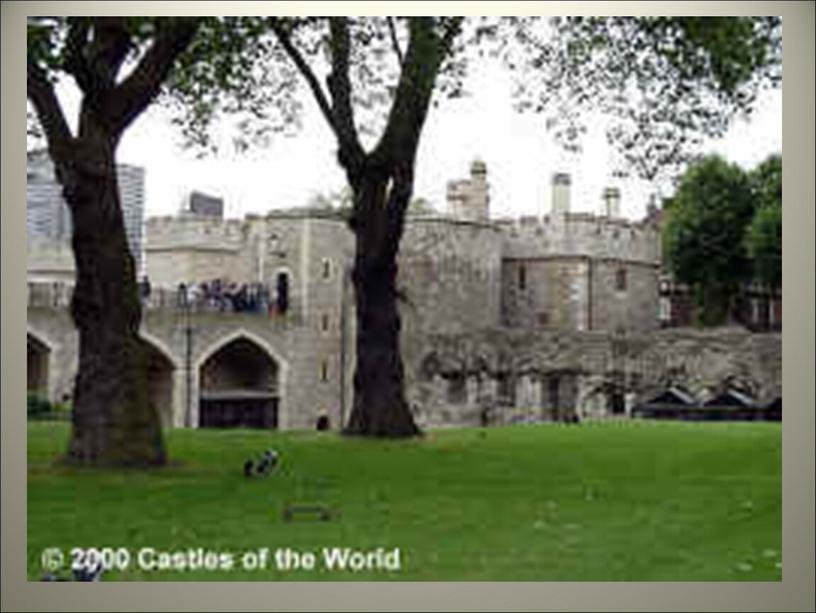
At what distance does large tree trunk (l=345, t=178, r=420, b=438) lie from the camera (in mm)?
11180

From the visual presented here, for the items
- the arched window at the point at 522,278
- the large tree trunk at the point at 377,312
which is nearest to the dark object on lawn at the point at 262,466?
the large tree trunk at the point at 377,312

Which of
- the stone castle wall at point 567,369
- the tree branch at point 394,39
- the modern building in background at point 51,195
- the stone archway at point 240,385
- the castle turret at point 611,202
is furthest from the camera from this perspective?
the stone archway at point 240,385

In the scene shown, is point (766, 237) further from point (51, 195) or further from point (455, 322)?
point (51, 195)

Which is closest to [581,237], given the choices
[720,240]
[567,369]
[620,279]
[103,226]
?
[620,279]

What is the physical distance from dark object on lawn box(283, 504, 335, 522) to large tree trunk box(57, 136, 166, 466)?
1581 mm

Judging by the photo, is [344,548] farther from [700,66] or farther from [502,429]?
[502,429]

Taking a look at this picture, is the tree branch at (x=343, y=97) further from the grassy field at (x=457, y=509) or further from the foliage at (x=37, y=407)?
the foliage at (x=37, y=407)

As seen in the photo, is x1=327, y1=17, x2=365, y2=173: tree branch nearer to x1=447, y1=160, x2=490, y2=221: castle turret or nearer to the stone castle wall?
x1=447, y1=160, x2=490, y2=221: castle turret

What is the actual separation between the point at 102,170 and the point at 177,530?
278cm

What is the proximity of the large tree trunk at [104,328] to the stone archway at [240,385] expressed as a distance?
7.84 meters

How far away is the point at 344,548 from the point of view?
7.57 m

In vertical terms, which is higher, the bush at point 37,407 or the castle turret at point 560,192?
the castle turret at point 560,192

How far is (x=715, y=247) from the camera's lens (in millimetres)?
24688

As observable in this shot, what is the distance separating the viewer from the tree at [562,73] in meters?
8.55
